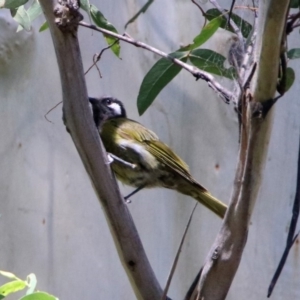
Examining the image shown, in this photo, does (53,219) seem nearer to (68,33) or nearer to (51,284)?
(51,284)

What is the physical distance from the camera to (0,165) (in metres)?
1.91

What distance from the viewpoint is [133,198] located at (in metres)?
1.95

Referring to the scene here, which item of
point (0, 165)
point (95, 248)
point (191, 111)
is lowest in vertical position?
point (95, 248)

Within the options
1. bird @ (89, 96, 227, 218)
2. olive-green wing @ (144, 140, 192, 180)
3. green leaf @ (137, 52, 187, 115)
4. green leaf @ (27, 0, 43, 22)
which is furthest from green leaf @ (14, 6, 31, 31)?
olive-green wing @ (144, 140, 192, 180)

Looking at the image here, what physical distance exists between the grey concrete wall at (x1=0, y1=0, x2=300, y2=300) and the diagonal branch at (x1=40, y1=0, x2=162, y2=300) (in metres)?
0.92

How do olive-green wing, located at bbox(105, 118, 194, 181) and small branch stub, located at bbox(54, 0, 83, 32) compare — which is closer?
small branch stub, located at bbox(54, 0, 83, 32)

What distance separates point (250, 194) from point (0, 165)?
118cm

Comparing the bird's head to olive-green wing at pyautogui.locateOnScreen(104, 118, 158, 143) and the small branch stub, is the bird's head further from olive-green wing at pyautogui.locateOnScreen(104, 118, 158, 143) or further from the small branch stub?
the small branch stub

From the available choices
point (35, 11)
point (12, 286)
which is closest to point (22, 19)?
point (35, 11)

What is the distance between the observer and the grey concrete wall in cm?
189

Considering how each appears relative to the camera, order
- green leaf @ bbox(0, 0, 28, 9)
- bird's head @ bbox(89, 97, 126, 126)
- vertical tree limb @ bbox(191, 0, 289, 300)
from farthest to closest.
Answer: bird's head @ bbox(89, 97, 126, 126) < green leaf @ bbox(0, 0, 28, 9) < vertical tree limb @ bbox(191, 0, 289, 300)

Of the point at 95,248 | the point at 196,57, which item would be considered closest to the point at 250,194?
the point at 196,57

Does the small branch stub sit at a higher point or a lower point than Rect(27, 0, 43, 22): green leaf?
lower

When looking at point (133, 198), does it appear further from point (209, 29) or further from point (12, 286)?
point (12, 286)
